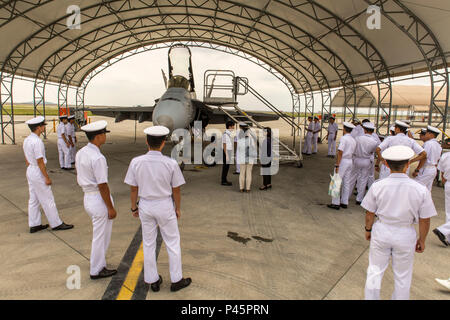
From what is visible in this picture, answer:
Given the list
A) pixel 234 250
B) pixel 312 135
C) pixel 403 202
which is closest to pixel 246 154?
pixel 234 250

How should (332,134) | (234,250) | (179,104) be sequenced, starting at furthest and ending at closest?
(332,134) < (179,104) < (234,250)

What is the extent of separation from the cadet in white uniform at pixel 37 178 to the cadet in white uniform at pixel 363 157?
677 cm

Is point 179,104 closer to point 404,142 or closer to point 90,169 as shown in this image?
point 90,169

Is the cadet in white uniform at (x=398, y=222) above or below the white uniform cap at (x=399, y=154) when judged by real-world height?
below

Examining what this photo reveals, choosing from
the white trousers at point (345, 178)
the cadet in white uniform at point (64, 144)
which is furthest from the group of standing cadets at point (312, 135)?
the cadet in white uniform at point (64, 144)

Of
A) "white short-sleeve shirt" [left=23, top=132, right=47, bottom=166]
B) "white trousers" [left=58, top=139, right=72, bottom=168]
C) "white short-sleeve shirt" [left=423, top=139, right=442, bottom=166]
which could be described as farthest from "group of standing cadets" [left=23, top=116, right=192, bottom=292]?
"white trousers" [left=58, top=139, right=72, bottom=168]

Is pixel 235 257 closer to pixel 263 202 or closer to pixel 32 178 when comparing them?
pixel 263 202

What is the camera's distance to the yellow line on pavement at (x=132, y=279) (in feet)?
10.3

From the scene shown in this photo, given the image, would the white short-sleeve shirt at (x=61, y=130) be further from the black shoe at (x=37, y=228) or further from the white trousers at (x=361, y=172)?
the white trousers at (x=361, y=172)

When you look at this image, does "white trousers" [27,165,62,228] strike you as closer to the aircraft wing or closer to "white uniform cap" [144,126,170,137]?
"white uniform cap" [144,126,170,137]

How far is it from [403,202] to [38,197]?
5496mm

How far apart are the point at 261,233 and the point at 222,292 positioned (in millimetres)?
2010

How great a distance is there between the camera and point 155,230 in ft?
10.3

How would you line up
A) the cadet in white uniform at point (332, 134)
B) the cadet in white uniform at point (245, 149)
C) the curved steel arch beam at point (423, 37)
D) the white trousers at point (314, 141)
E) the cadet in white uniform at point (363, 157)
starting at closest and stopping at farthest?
the cadet in white uniform at point (363, 157) < the cadet in white uniform at point (245, 149) < the curved steel arch beam at point (423, 37) < the cadet in white uniform at point (332, 134) < the white trousers at point (314, 141)
